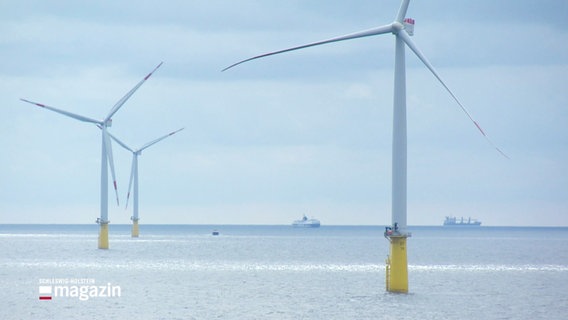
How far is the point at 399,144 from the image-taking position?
7144 centimetres

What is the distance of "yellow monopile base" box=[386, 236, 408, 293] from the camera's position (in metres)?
69.9

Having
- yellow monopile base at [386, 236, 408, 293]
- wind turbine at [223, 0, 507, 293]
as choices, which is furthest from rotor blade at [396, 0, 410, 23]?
yellow monopile base at [386, 236, 408, 293]

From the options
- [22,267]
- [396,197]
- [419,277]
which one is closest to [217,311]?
[396,197]

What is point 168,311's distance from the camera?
237 feet

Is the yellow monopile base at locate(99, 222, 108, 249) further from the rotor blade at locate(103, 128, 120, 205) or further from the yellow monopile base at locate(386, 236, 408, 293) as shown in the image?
the yellow monopile base at locate(386, 236, 408, 293)

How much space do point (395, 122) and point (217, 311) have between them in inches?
741

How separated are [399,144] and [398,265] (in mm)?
8717

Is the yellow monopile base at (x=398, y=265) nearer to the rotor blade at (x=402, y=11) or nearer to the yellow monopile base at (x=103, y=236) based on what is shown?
the rotor blade at (x=402, y=11)

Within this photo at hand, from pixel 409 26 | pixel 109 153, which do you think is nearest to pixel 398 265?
pixel 409 26

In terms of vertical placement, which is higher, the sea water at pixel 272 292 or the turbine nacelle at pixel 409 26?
the turbine nacelle at pixel 409 26

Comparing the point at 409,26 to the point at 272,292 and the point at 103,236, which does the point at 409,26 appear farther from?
the point at 103,236

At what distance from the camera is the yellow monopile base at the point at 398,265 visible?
69.9 m

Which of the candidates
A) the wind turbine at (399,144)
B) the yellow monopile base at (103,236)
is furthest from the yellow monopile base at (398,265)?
the yellow monopile base at (103,236)

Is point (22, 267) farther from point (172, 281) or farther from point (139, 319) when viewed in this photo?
point (139, 319)
